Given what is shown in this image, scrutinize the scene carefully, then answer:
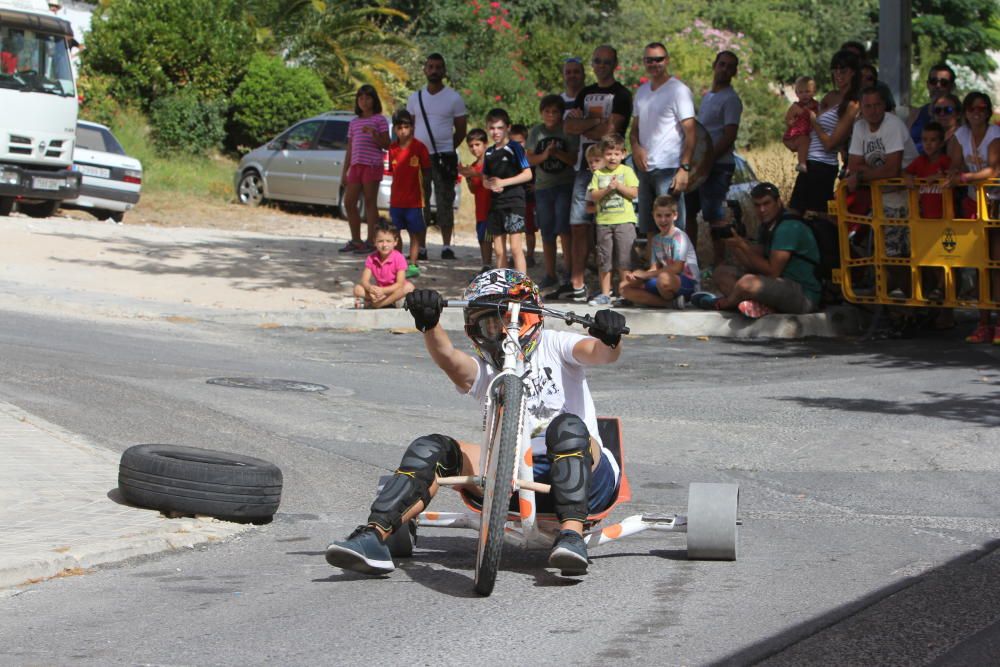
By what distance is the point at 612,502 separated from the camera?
20.7 ft

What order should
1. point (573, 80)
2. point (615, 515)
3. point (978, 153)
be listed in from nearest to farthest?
point (615, 515) → point (978, 153) → point (573, 80)

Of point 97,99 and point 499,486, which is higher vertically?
point 97,99

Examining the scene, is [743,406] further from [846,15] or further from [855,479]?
[846,15]

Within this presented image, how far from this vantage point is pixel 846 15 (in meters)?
47.2

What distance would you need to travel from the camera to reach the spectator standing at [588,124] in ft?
48.6

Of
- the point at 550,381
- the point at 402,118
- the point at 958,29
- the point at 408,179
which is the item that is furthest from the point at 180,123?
the point at 550,381

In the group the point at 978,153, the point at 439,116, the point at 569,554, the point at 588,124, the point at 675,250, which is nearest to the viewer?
the point at 569,554

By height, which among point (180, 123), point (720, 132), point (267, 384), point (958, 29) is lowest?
point (267, 384)

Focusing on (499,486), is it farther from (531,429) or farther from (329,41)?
(329,41)

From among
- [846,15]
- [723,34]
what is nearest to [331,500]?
[723,34]

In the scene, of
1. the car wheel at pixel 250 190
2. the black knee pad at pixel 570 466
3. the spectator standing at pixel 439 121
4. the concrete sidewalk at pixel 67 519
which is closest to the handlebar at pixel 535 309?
the black knee pad at pixel 570 466

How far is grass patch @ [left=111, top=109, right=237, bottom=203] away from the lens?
28.9m

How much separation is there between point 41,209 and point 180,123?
795 centimetres

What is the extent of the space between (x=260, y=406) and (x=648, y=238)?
5755 millimetres
